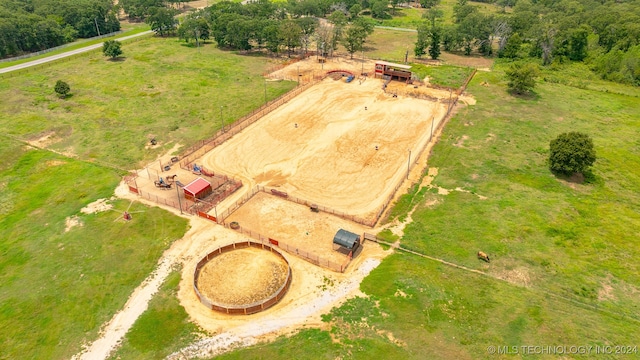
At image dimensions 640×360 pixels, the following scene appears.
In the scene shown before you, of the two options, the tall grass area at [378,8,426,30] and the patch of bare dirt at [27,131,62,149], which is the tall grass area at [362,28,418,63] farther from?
the patch of bare dirt at [27,131,62,149]

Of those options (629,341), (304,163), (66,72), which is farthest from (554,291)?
(66,72)

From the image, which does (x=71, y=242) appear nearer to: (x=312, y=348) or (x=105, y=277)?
(x=105, y=277)

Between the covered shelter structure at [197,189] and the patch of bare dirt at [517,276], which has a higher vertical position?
the covered shelter structure at [197,189]

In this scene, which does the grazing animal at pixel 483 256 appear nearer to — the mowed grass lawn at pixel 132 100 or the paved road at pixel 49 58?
the mowed grass lawn at pixel 132 100

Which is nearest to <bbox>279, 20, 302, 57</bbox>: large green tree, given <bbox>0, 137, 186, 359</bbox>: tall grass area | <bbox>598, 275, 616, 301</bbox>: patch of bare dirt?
<bbox>0, 137, 186, 359</bbox>: tall grass area

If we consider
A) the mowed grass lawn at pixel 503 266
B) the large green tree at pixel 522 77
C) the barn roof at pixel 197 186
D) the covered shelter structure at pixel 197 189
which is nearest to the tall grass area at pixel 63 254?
the covered shelter structure at pixel 197 189

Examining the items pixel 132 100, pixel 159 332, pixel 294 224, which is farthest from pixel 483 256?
pixel 132 100
